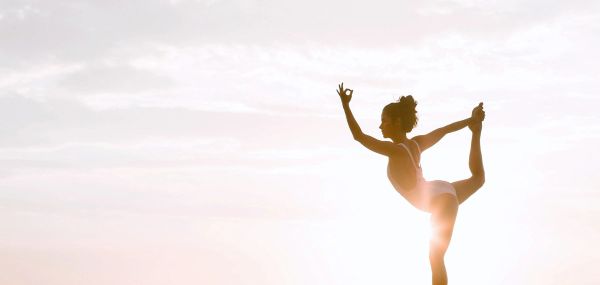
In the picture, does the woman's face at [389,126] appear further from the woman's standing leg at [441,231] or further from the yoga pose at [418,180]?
the woman's standing leg at [441,231]

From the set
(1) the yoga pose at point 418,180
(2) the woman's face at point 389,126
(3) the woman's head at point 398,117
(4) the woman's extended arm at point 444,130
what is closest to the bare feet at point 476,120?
(4) the woman's extended arm at point 444,130

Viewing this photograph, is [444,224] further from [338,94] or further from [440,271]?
[338,94]

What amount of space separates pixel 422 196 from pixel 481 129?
1.78 meters

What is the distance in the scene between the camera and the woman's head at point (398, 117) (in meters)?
15.3

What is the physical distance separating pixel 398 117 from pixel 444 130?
0.93 metres

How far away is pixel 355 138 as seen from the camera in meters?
14.3

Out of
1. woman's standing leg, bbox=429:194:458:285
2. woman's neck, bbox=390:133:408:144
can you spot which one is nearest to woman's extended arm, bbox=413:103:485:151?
woman's neck, bbox=390:133:408:144

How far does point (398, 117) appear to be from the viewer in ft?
50.1

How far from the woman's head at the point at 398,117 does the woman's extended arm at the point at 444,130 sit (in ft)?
0.92

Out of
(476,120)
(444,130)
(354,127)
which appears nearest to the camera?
(354,127)

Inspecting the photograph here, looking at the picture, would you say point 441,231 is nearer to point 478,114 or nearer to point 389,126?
point 389,126

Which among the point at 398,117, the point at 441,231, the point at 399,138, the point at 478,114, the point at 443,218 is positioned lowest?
the point at 441,231

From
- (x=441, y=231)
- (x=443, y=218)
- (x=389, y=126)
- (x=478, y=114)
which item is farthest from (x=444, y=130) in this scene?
(x=441, y=231)

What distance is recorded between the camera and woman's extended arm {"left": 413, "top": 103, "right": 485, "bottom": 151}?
15.4 metres
